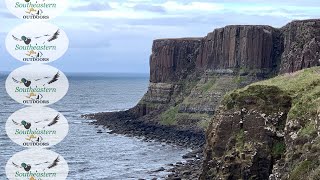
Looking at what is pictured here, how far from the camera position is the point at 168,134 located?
113812mm

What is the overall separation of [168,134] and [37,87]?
283 feet

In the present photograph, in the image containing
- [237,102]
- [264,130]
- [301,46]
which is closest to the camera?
[264,130]

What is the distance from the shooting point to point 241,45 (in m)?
130

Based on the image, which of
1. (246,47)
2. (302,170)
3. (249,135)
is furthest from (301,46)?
(302,170)

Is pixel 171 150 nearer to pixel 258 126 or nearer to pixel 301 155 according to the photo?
pixel 258 126

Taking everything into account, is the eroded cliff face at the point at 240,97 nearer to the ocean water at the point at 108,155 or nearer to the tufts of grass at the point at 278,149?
the tufts of grass at the point at 278,149

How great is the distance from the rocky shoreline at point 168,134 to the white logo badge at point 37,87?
3952 centimetres

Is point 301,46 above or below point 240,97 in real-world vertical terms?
below

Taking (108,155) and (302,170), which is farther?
(108,155)

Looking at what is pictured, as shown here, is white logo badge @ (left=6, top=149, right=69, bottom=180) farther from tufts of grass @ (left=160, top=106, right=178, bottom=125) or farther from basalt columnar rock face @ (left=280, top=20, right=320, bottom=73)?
basalt columnar rock face @ (left=280, top=20, right=320, bottom=73)

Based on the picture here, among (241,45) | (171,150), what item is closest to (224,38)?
(241,45)

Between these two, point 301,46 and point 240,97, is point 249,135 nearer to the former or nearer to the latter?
point 240,97

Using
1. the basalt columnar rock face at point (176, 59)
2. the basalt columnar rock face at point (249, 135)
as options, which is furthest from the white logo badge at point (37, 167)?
the basalt columnar rock face at point (176, 59)

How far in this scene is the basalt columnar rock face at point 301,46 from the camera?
114m
